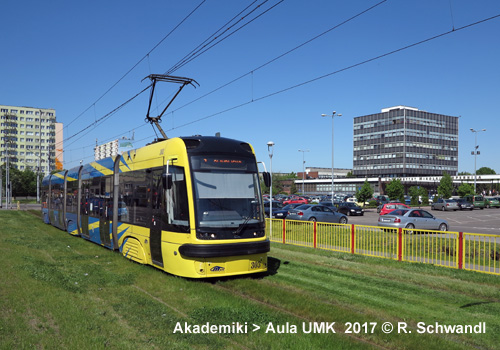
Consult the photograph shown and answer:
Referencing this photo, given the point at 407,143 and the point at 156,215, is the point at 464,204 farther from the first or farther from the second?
the point at 407,143

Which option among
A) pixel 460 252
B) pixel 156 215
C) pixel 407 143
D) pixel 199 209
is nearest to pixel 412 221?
pixel 460 252

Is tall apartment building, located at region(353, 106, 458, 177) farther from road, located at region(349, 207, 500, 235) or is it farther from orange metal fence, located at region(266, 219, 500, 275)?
orange metal fence, located at region(266, 219, 500, 275)

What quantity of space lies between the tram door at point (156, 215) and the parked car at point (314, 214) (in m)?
18.4

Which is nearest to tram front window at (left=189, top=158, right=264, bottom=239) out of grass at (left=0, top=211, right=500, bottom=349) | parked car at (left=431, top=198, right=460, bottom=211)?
grass at (left=0, top=211, right=500, bottom=349)

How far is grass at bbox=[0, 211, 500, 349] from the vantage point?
5.96 meters

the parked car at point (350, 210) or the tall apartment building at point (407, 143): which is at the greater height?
the tall apartment building at point (407, 143)

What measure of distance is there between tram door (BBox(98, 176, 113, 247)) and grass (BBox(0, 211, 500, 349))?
80.5 inches

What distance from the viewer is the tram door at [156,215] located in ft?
34.1

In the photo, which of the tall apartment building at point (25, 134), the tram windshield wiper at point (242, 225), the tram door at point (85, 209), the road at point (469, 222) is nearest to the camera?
the tram windshield wiper at point (242, 225)

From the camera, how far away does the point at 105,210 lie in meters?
15.1

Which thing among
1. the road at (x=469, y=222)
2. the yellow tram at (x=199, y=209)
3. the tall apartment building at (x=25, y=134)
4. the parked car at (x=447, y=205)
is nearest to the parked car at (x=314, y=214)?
the road at (x=469, y=222)

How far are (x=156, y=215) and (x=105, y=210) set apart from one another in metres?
5.34

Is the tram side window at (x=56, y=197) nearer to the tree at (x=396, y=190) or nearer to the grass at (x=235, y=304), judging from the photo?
the grass at (x=235, y=304)

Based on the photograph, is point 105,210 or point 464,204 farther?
point 464,204
